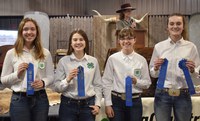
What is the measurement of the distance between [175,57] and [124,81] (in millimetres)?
401

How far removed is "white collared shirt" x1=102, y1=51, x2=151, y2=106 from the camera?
221 cm

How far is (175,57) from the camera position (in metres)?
2.20

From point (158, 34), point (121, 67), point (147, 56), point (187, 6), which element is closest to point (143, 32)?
point (158, 34)

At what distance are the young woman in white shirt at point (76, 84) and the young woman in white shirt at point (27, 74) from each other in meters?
0.11

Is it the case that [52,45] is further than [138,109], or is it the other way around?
[52,45]

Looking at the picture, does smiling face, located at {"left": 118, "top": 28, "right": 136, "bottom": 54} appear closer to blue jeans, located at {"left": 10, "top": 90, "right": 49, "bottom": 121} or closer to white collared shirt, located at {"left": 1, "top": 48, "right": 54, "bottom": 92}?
white collared shirt, located at {"left": 1, "top": 48, "right": 54, "bottom": 92}

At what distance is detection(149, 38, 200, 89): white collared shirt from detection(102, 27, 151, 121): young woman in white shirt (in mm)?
128

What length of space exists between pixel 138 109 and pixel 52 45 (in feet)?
20.0

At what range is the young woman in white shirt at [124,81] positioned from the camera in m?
2.17

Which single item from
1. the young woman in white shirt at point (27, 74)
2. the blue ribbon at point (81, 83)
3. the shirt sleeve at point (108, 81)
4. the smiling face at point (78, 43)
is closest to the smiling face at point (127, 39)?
the shirt sleeve at point (108, 81)

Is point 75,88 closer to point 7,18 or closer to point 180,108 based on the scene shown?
point 180,108

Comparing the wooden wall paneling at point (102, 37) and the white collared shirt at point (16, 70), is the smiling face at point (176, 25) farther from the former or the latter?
the wooden wall paneling at point (102, 37)

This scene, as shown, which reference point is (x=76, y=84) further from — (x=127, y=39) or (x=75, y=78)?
(x=127, y=39)

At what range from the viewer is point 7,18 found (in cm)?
849
